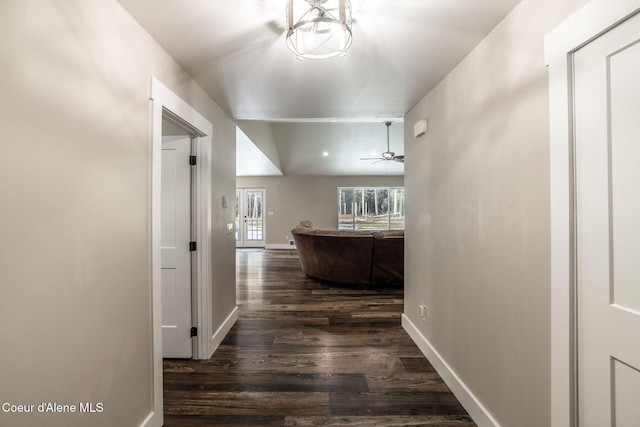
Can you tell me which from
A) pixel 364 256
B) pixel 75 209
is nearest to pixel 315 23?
pixel 75 209

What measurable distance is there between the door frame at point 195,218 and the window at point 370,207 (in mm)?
6591

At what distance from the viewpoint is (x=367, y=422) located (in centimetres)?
157

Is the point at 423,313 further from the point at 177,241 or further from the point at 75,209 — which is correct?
the point at 75,209

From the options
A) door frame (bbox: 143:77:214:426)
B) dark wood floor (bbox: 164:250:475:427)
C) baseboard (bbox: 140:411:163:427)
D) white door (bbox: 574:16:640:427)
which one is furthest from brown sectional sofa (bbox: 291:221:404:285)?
white door (bbox: 574:16:640:427)

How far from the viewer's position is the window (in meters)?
8.62

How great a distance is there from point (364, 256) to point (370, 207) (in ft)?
15.4

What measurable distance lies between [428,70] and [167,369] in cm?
305

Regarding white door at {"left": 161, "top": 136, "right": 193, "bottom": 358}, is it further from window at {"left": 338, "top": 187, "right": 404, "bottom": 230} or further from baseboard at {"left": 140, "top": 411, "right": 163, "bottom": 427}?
window at {"left": 338, "top": 187, "right": 404, "bottom": 230}

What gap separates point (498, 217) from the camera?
54.0 inches

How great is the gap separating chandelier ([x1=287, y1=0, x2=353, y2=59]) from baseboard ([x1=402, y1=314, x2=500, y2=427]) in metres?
2.09

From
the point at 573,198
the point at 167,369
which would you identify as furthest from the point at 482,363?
the point at 167,369

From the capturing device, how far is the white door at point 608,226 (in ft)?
2.71

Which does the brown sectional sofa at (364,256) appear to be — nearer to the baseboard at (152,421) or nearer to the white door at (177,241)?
the white door at (177,241)

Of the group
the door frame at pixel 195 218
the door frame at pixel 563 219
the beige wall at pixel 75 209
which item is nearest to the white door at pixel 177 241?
the door frame at pixel 195 218
